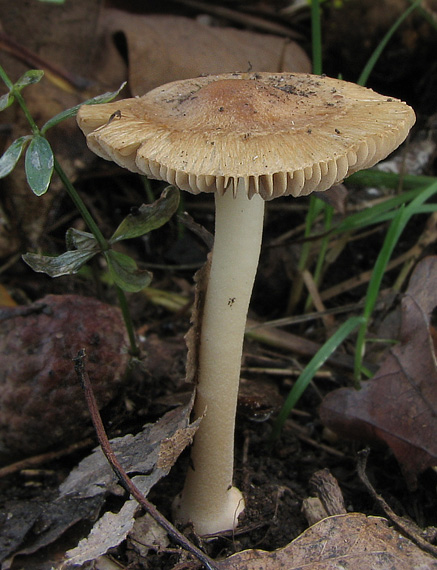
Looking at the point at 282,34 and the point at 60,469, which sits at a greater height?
the point at 282,34

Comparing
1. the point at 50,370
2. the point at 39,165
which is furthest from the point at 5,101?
the point at 50,370

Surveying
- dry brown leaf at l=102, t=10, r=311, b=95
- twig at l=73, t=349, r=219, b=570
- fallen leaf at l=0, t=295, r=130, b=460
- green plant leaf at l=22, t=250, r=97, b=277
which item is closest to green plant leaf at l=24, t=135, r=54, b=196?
green plant leaf at l=22, t=250, r=97, b=277

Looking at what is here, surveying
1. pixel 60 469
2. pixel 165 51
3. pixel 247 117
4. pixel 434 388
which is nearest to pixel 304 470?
pixel 434 388

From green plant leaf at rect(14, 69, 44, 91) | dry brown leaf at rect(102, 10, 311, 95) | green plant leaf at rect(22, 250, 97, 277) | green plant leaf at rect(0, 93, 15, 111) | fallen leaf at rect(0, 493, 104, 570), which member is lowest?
fallen leaf at rect(0, 493, 104, 570)

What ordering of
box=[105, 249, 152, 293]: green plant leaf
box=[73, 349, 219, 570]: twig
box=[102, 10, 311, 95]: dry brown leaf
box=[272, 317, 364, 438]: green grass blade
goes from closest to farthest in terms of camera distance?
1. box=[73, 349, 219, 570]: twig
2. box=[105, 249, 152, 293]: green plant leaf
3. box=[272, 317, 364, 438]: green grass blade
4. box=[102, 10, 311, 95]: dry brown leaf

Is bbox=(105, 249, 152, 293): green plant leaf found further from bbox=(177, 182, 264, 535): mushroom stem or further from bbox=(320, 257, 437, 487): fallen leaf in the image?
bbox=(320, 257, 437, 487): fallen leaf

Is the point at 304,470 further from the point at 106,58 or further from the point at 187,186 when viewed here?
the point at 106,58

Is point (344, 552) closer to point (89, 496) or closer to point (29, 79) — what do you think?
point (89, 496)
